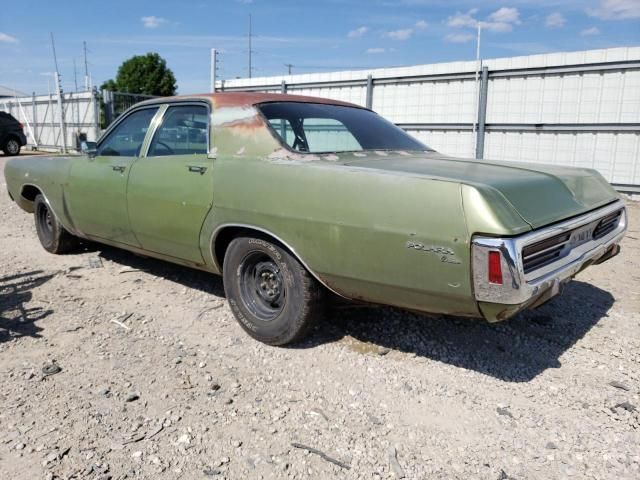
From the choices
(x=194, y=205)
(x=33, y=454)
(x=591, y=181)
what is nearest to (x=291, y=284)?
(x=194, y=205)

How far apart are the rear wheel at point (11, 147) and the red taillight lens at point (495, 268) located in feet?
65.7

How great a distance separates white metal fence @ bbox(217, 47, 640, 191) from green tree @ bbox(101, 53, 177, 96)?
128 feet

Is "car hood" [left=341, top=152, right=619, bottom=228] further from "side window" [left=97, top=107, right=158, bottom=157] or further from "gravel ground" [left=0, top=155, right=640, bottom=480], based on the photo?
"side window" [left=97, top=107, right=158, bottom=157]

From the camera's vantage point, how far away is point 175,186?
3.74 metres

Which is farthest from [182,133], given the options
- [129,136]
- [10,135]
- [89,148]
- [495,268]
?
[10,135]

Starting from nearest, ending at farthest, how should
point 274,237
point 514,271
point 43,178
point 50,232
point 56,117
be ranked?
point 514,271 < point 274,237 < point 43,178 < point 50,232 < point 56,117

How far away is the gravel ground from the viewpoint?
2334 mm

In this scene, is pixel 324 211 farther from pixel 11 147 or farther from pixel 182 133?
pixel 11 147

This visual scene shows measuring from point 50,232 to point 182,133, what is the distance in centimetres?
239

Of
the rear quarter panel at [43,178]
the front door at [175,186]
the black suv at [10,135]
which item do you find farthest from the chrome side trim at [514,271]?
the black suv at [10,135]

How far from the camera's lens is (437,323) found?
12.5 feet

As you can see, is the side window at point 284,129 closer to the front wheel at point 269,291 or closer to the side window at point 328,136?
the side window at point 328,136

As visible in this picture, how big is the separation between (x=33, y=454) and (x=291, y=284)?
60.0 inches

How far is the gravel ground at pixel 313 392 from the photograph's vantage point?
2.33 m
